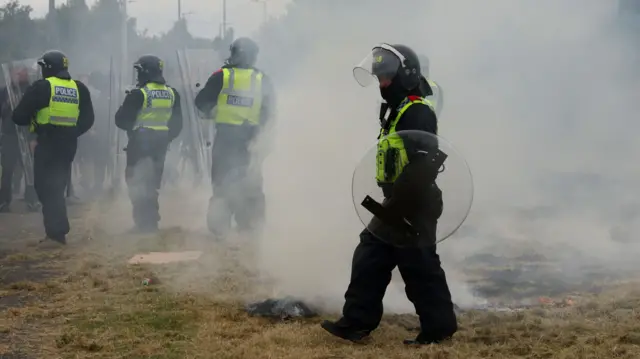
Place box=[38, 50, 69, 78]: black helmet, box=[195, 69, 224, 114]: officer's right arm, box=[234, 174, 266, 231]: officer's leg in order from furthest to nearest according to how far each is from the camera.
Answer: box=[234, 174, 266, 231]: officer's leg → box=[195, 69, 224, 114]: officer's right arm → box=[38, 50, 69, 78]: black helmet

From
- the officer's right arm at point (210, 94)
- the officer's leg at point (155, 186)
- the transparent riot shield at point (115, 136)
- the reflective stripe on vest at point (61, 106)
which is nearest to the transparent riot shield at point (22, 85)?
the transparent riot shield at point (115, 136)

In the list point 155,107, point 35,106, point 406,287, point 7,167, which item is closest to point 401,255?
point 406,287

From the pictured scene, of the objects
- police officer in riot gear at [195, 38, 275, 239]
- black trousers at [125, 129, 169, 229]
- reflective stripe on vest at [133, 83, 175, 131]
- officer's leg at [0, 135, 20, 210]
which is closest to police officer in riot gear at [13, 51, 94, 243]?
reflective stripe on vest at [133, 83, 175, 131]

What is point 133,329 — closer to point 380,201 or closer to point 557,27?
point 380,201

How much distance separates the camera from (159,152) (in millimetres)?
9812

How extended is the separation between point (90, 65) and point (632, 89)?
8783 millimetres

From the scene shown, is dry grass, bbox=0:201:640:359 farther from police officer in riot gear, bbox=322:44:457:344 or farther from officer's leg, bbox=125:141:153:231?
officer's leg, bbox=125:141:153:231

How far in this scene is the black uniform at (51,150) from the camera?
834 centimetres

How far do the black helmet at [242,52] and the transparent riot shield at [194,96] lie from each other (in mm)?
4428

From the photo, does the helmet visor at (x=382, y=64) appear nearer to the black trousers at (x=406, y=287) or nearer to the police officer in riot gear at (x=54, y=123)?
the black trousers at (x=406, y=287)

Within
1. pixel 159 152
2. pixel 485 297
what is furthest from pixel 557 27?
pixel 485 297

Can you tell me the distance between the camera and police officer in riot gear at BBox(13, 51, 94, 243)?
835 centimetres

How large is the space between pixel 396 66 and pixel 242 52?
4376mm

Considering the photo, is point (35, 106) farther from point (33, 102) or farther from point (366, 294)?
point (366, 294)
